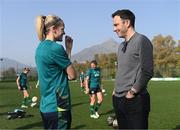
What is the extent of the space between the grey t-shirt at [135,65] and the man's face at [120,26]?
0.42 ft

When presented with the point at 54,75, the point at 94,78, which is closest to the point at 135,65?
the point at 54,75

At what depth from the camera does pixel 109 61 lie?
102 meters

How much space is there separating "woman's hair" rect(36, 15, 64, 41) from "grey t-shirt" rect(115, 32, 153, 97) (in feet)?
2.96

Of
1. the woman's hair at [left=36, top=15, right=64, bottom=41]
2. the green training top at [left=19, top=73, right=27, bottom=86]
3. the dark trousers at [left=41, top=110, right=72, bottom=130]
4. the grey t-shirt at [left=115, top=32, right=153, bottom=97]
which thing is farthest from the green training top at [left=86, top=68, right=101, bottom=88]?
the dark trousers at [left=41, top=110, right=72, bottom=130]

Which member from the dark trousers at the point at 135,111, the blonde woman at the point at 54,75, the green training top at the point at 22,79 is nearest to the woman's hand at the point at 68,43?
the blonde woman at the point at 54,75

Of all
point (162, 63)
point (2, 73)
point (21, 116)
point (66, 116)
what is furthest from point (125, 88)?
point (162, 63)

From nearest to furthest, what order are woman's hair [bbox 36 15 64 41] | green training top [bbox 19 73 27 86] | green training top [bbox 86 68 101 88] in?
1. woman's hair [bbox 36 15 64 41]
2. green training top [bbox 86 68 101 88]
3. green training top [bbox 19 73 27 86]

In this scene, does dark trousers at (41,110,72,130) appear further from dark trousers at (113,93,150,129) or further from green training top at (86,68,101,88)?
green training top at (86,68,101,88)

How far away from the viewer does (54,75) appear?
4520 millimetres

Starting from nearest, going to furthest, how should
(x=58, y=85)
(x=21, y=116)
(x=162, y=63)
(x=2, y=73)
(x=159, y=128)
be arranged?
(x=58, y=85), (x=159, y=128), (x=21, y=116), (x=2, y=73), (x=162, y=63)

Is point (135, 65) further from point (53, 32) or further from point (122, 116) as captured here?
point (53, 32)

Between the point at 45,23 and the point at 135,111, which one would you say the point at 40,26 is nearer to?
the point at 45,23

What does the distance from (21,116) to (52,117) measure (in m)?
9.36

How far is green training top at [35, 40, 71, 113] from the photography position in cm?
447
